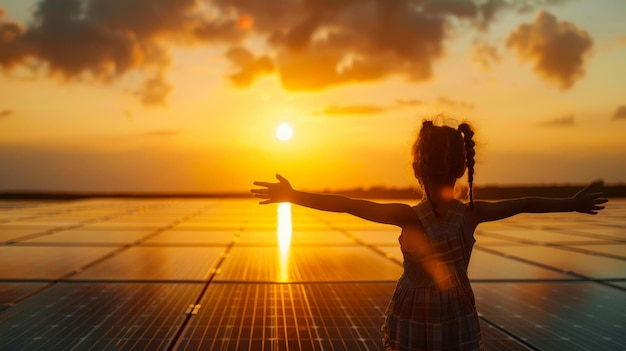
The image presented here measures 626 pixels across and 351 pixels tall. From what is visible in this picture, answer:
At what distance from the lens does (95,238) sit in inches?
493

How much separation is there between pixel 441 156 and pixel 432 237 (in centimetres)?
42

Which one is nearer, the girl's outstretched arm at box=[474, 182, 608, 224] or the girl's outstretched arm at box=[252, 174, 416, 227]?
the girl's outstretched arm at box=[252, 174, 416, 227]

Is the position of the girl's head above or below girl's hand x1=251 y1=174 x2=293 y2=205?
above

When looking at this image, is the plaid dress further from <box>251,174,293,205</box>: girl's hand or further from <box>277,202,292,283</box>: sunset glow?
<box>277,202,292,283</box>: sunset glow

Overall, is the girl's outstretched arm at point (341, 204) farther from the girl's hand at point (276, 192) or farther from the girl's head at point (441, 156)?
the girl's head at point (441, 156)

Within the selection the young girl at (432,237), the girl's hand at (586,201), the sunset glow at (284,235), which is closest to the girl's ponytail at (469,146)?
the young girl at (432,237)

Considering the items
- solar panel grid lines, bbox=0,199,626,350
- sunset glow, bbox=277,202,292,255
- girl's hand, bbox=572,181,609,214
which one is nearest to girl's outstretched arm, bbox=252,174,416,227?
girl's hand, bbox=572,181,609,214

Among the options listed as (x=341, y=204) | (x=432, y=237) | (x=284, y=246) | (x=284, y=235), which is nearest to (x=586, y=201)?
(x=432, y=237)

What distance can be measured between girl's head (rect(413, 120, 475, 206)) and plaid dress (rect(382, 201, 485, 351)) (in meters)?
0.12

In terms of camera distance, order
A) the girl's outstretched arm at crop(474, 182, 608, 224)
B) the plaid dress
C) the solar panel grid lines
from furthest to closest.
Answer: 1. the solar panel grid lines
2. the girl's outstretched arm at crop(474, 182, 608, 224)
3. the plaid dress

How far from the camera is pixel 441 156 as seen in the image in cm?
301

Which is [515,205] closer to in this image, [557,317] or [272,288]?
[557,317]

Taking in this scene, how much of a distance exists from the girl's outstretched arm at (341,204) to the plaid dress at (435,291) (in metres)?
0.12

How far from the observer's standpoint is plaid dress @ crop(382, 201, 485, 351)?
10.1ft
